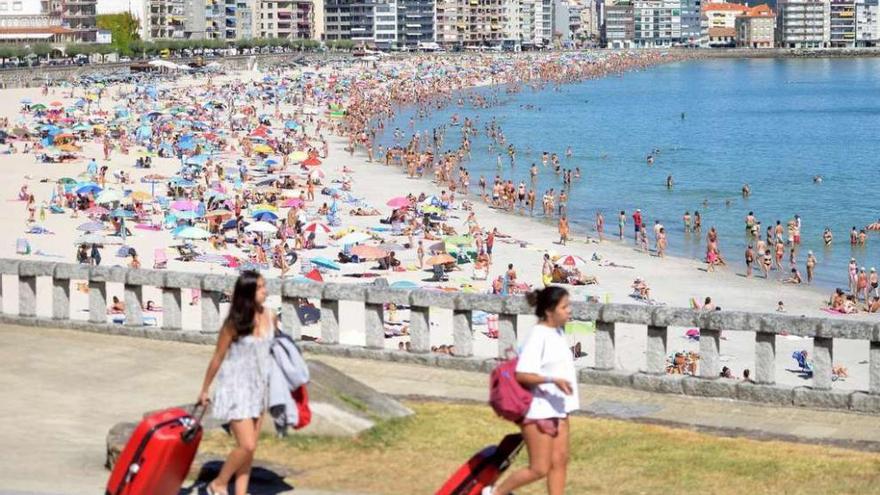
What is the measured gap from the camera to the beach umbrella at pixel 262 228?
3925 centimetres

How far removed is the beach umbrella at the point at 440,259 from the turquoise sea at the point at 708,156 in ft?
29.8

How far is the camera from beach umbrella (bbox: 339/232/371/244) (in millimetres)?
37719

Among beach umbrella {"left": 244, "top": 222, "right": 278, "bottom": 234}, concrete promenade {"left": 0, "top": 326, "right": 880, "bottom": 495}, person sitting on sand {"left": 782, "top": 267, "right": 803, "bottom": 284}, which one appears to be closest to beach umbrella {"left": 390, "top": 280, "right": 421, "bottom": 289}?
beach umbrella {"left": 244, "top": 222, "right": 278, "bottom": 234}

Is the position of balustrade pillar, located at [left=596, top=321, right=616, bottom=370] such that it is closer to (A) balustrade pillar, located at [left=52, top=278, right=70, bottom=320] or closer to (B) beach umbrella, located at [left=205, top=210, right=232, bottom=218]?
(A) balustrade pillar, located at [left=52, top=278, right=70, bottom=320]

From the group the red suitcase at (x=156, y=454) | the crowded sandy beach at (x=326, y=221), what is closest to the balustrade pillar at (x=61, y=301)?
the crowded sandy beach at (x=326, y=221)

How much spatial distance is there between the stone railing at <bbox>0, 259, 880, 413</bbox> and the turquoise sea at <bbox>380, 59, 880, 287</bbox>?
26.0 meters

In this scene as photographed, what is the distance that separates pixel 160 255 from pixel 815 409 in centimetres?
2386

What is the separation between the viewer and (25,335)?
53.3 feet

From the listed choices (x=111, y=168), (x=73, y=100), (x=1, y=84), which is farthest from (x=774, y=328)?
(x=1, y=84)

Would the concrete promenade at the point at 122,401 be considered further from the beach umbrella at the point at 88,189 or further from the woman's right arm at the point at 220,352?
the beach umbrella at the point at 88,189

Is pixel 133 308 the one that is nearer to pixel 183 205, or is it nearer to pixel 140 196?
pixel 183 205

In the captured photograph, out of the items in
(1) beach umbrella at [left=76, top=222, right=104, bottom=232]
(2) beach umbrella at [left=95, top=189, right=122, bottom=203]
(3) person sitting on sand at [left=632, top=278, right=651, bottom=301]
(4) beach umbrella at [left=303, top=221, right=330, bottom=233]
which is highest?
(2) beach umbrella at [left=95, top=189, right=122, bottom=203]

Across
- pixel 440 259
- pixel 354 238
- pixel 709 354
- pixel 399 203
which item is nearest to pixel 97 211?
pixel 399 203

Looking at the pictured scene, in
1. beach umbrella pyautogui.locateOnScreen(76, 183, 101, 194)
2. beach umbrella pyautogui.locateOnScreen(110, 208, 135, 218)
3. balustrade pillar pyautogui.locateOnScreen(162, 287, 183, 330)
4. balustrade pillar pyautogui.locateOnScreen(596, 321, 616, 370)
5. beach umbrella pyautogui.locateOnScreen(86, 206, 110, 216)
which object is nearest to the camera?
balustrade pillar pyautogui.locateOnScreen(596, 321, 616, 370)
